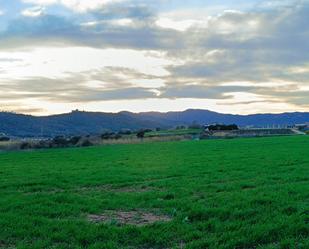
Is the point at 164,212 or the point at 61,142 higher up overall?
the point at 164,212

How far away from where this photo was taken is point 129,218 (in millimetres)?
14070

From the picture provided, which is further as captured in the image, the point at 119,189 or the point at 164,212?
the point at 119,189

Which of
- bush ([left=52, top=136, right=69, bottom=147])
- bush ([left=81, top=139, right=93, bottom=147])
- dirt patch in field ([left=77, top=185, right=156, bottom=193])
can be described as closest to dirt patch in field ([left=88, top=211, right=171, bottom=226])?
dirt patch in field ([left=77, top=185, right=156, bottom=193])

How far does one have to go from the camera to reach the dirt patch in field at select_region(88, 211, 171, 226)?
13.4m

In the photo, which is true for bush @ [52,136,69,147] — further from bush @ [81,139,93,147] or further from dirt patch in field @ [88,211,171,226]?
dirt patch in field @ [88,211,171,226]

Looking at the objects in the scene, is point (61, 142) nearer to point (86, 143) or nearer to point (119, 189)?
point (86, 143)

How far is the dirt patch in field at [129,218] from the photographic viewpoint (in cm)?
1345

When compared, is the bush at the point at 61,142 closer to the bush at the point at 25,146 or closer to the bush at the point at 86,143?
the bush at the point at 86,143

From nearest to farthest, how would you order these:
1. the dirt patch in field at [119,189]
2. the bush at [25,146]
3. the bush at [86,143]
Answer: the dirt patch in field at [119,189], the bush at [25,146], the bush at [86,143]

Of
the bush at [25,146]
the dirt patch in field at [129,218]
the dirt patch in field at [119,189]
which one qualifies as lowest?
Answer: the bush at [25,146]

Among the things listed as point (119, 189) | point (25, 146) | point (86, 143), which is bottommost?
point (25, 146)

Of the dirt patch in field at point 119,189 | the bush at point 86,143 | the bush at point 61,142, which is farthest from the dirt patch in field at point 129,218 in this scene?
the bush at point 61,142

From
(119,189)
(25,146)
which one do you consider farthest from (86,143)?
(119,189)

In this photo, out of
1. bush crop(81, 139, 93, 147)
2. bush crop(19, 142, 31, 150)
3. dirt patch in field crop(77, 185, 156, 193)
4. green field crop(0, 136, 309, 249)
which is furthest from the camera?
bush crop(81, 139, 93, 147)
